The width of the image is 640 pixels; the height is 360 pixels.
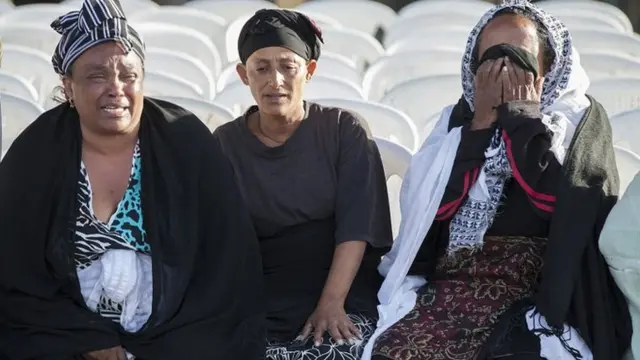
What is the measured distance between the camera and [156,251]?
288 centimetres

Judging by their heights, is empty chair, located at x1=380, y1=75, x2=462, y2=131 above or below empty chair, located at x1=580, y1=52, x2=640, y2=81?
below

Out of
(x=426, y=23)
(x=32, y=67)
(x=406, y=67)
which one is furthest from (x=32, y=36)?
(x=426, y=23)

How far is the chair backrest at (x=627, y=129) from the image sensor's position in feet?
13.1

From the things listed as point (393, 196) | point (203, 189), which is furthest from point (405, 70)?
point (203, 189)

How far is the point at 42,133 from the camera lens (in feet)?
9.66

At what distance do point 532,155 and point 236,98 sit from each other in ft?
7.58

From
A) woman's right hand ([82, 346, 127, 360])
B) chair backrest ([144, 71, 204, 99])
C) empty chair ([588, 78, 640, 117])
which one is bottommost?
woman's right hand ([82, 346, 127, 360])

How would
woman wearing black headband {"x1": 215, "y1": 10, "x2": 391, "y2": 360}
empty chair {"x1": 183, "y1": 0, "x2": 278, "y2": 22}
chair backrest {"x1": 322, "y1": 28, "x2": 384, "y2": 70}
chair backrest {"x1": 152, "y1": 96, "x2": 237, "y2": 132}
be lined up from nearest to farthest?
woman wearing black headband {"x1": 215, "y1": 10, "x2": 391, "y2": 360} → chair backrest {"x1": 152, "y1": 96, "x2": 237, "y2": 132} → chair backrest {"x1": 322, "y1": 28, "x2": 384, "y2": 70} → empty chair {"x1": 183, "y1": 0, "x2": 278, "y2": 22}

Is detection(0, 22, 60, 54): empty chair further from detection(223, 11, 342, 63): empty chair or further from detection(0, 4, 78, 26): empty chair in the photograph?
detection(223, 11, 342, 63): empty chair

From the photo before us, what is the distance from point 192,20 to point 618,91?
11.1 ft

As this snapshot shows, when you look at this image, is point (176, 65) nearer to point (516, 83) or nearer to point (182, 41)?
point (182, 41)

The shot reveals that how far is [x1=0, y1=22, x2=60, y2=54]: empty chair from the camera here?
6570 mm

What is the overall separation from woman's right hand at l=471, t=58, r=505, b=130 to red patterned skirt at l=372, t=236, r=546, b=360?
0.35 metres

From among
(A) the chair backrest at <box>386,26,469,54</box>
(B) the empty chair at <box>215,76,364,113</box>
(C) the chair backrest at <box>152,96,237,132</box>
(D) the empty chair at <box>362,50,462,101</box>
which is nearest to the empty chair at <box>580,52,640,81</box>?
(D) the empty chair at <box>362,50,462,101</box>
